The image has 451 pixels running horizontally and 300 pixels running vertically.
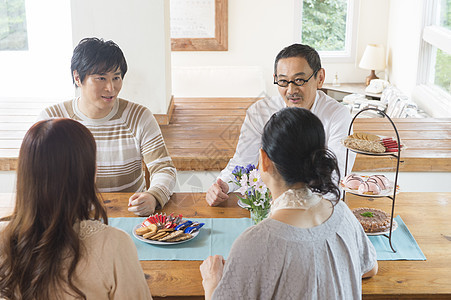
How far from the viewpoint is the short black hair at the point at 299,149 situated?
1208 mm

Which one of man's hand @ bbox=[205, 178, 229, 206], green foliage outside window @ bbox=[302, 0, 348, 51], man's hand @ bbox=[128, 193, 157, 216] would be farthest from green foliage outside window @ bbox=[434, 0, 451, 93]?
man's hand @ bbox=[128, 193, 157, 216]

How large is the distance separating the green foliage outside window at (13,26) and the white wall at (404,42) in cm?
409

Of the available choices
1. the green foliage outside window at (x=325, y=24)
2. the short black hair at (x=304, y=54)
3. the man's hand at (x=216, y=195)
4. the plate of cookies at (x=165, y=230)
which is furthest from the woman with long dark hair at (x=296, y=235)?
the green foliage outside window at (x=325, y=24)

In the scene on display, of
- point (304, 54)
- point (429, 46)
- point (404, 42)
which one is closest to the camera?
point (304, 54)

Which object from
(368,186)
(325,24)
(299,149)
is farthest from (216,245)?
(325,24)

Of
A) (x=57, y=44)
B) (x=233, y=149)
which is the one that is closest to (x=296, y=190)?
(x=233, y=149)

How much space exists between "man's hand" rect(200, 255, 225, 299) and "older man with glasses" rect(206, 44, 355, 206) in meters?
0.67

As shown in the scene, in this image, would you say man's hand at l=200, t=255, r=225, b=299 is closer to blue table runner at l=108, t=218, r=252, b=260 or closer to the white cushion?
blue table runner at l=108, t=218, r=252, b=260

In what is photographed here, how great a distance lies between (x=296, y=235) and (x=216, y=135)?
2382 millimetres

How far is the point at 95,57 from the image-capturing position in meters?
2.10

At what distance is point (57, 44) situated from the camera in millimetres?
5973

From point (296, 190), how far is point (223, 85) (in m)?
4.91

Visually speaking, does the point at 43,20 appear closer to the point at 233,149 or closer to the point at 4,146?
the point at 4,146

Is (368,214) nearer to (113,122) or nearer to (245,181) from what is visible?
(245,181)
